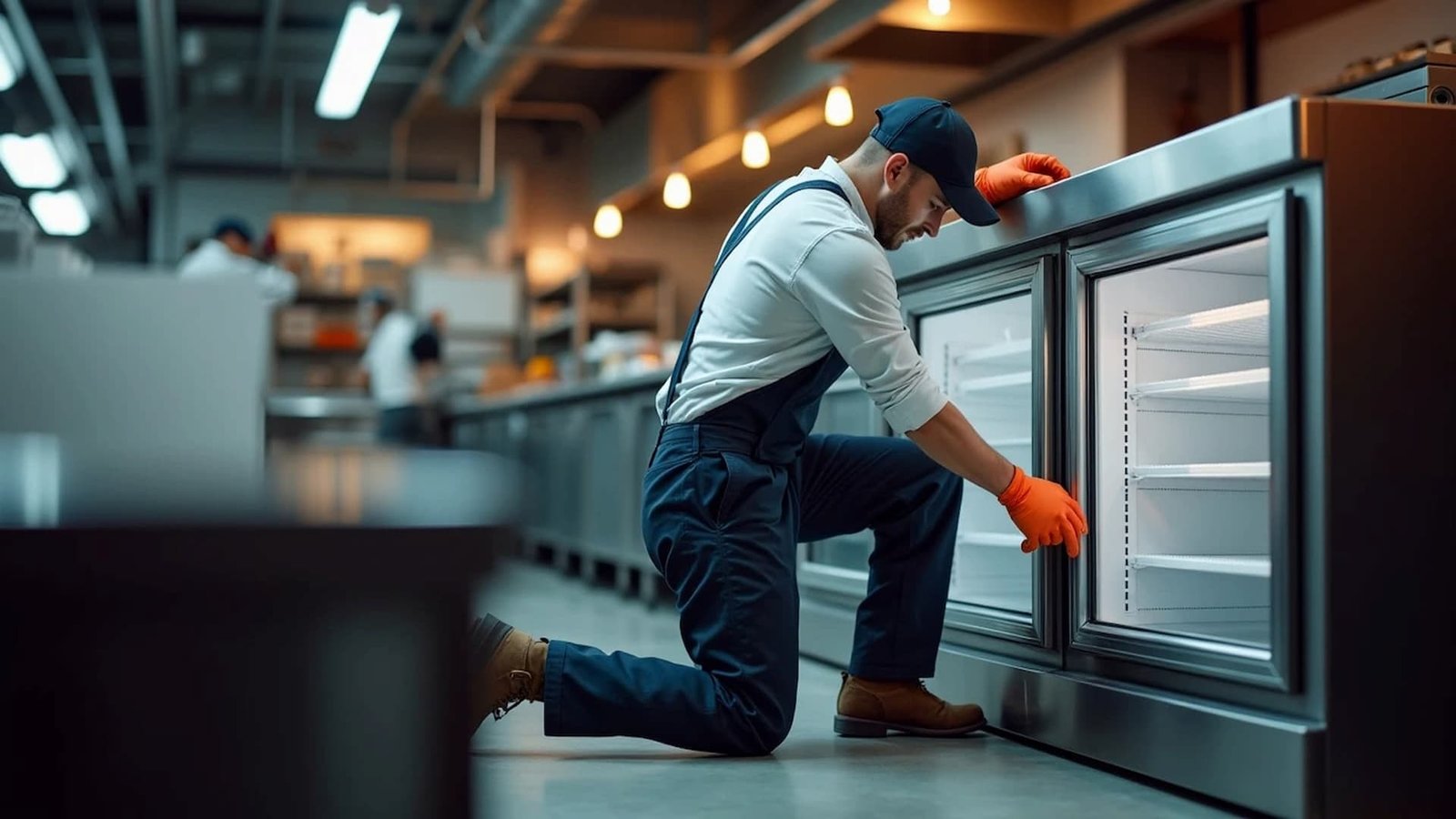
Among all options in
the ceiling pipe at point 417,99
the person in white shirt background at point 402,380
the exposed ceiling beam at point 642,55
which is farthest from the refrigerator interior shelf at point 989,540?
the ceiling pipe at point 417,99

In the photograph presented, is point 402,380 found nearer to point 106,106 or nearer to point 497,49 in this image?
point 497,49

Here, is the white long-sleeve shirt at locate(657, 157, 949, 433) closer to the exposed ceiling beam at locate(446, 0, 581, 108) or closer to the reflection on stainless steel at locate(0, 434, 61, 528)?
the reflection on stainless steel at locate(0, 434, 61, 528)

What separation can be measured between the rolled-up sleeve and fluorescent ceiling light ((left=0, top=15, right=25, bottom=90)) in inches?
288

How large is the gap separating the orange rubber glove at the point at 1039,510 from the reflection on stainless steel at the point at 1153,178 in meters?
0.49

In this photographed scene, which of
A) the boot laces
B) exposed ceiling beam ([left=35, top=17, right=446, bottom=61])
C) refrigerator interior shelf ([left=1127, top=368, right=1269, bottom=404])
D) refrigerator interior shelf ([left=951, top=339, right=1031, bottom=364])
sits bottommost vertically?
the boot laces

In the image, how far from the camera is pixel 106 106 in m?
11.5

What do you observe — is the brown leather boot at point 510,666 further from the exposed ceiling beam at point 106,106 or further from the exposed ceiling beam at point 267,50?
the exposed ceiling beam at point 106,106

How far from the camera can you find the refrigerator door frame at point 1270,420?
7.01 ft

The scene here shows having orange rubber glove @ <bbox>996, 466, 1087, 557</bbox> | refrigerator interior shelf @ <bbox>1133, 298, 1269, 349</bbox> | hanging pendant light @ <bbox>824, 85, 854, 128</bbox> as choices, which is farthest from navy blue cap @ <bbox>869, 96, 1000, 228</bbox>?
hanging pendant light @ <bbox>824, 85, 854, 128</bbox>

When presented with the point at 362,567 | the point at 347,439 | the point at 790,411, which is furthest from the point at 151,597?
the point at 347,439

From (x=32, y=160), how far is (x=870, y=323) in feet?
36.8

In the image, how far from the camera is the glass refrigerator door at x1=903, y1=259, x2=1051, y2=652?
3.21m

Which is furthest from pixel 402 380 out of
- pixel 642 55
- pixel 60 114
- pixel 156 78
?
pixel 60 114

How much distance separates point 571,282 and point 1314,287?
1036 centimetres
